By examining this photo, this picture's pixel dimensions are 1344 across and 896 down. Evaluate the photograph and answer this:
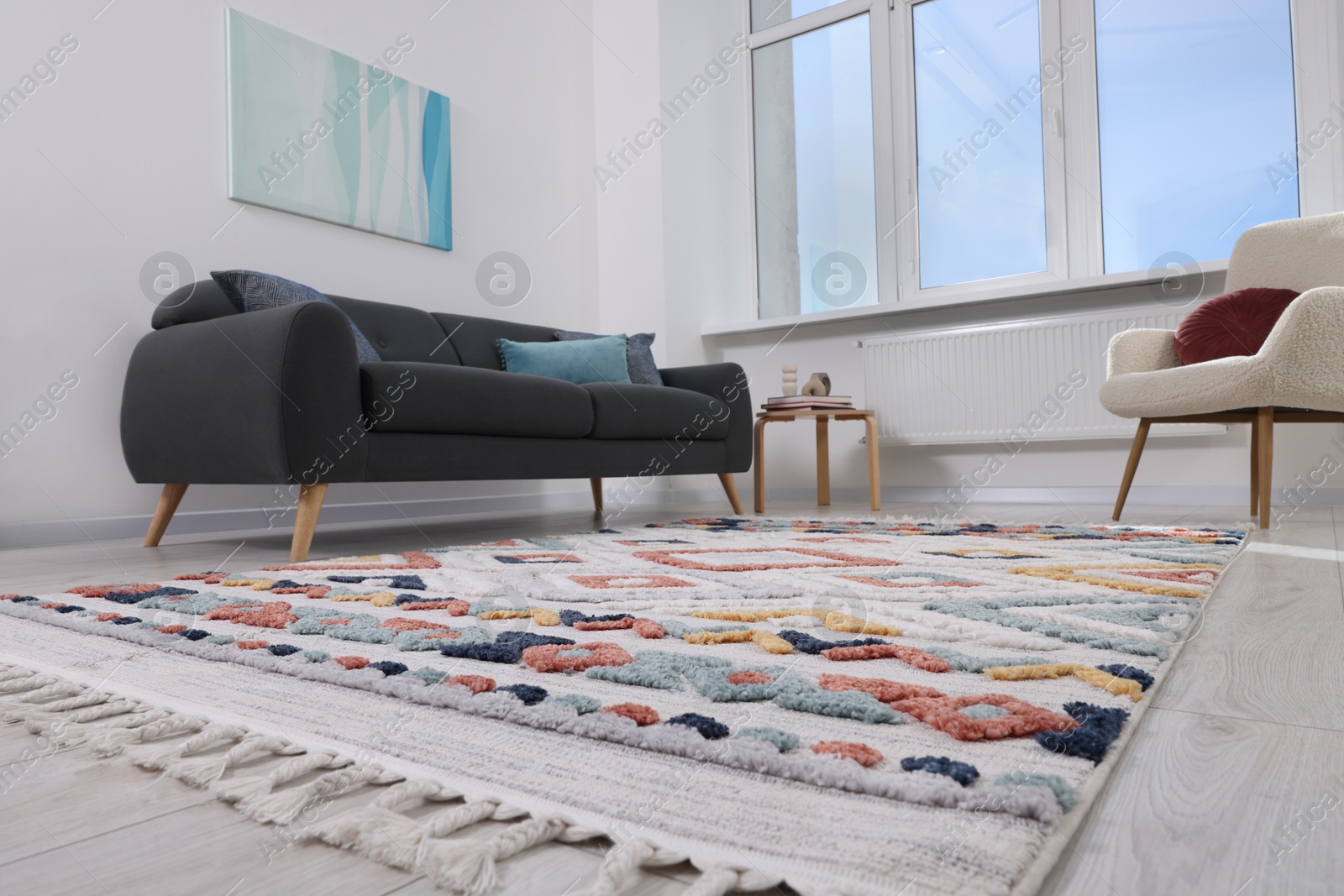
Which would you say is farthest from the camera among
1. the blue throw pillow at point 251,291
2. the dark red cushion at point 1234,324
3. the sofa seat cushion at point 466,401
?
the dark red cushion at point 1234,324

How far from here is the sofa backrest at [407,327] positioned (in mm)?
2336

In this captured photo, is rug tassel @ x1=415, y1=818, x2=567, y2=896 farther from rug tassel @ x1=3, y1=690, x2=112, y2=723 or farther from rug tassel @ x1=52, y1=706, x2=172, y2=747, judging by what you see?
rug tassel @ x1=3, y1=690, x2=112, y2=723

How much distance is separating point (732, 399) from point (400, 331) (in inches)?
49.4

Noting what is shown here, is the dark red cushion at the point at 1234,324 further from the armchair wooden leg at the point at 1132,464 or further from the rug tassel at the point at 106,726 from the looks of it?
the rug tassel at the point at 106,726

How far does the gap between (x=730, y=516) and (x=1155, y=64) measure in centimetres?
268

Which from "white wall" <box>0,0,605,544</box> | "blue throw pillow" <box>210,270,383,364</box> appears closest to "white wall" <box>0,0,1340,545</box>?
"white wall" <box>0,0,605,544</box>

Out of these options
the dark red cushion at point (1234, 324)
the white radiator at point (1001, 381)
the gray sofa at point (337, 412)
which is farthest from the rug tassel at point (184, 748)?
the white radiator at point (1001, 381)

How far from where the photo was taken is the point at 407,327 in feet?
9.79

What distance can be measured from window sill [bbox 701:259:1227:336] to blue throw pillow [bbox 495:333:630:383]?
4.32 ft

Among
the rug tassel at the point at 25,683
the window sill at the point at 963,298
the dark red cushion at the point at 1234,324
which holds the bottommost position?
the rug tassel at the point at 25,683

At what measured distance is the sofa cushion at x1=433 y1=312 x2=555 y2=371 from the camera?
10.4ft

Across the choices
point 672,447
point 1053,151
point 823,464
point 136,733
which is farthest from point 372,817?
point 1053,151

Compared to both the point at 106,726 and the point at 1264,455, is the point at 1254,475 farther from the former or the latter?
the point at 106,726

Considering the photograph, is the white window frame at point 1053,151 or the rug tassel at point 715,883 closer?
the rug tassel at point 715,883
